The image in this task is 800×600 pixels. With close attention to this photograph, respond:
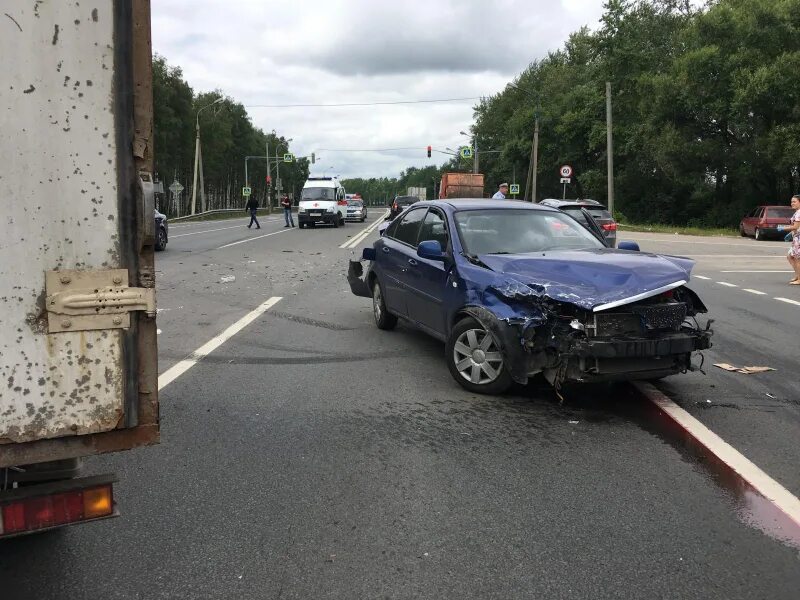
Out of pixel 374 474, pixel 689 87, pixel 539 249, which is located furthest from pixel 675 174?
pixel 374 474

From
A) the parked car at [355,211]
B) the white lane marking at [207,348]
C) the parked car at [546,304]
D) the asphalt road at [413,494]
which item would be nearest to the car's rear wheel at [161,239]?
the white lane marking at [207,348]

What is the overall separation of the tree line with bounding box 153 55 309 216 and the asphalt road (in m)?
35.0

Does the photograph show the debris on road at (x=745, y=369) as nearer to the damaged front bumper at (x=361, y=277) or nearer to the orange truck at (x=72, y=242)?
the damaged front bumper at (x=361, y=277)

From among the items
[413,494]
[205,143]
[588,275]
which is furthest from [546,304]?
[205,143]

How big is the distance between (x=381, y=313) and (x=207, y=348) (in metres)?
2.13

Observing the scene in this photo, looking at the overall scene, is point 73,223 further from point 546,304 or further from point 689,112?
point 689,112

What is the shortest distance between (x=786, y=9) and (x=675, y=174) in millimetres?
9609

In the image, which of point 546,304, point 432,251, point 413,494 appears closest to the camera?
point 413,494

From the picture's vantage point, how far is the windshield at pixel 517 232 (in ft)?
21.0

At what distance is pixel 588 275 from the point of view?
5.20 meters

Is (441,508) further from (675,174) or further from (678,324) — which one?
(675,174)

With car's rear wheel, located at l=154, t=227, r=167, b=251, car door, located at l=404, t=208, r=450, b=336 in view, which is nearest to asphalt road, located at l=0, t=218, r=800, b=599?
car door, located at l=404, t=208, r=450, b=336

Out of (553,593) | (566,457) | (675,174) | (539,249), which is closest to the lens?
(553,593)

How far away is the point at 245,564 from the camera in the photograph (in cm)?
308
